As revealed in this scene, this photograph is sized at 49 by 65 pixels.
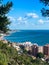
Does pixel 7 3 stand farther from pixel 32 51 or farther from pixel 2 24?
pixel 32 51

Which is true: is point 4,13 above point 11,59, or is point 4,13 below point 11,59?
→ above

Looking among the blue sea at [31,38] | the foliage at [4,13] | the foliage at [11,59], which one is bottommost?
the blue sea at [31,38]

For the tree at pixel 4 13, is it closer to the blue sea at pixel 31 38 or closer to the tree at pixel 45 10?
the tree at pixel 45 10

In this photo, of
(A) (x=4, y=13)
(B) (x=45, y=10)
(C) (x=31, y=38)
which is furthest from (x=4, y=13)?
(C) (x=31, y=38)

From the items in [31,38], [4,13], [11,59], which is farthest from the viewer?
[31,38]

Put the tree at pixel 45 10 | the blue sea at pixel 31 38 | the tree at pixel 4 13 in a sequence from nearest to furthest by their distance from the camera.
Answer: the tree at pixel 45 10
the tree at pixel 4 13
the blue sea at pixel 31 38

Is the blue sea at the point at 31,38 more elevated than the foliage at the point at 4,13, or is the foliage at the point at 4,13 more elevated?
the foliage at the point at 4,13

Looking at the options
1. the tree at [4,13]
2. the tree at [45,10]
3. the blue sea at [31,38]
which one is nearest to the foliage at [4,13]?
the tree at [4,13]

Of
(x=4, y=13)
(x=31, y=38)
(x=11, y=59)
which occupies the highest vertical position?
(x=4, y=13)

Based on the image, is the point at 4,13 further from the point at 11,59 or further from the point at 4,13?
the point at 11,59

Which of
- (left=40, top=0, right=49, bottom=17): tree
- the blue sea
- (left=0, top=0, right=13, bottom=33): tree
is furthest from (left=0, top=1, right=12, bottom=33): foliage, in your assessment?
the blue sea

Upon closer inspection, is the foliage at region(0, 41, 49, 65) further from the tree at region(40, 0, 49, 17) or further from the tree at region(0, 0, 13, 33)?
the tree at region(40, 0, 49, 17)

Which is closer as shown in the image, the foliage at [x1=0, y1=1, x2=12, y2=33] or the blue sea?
the foliage at [x1=0, y1=1, x2=12, y2=33]
